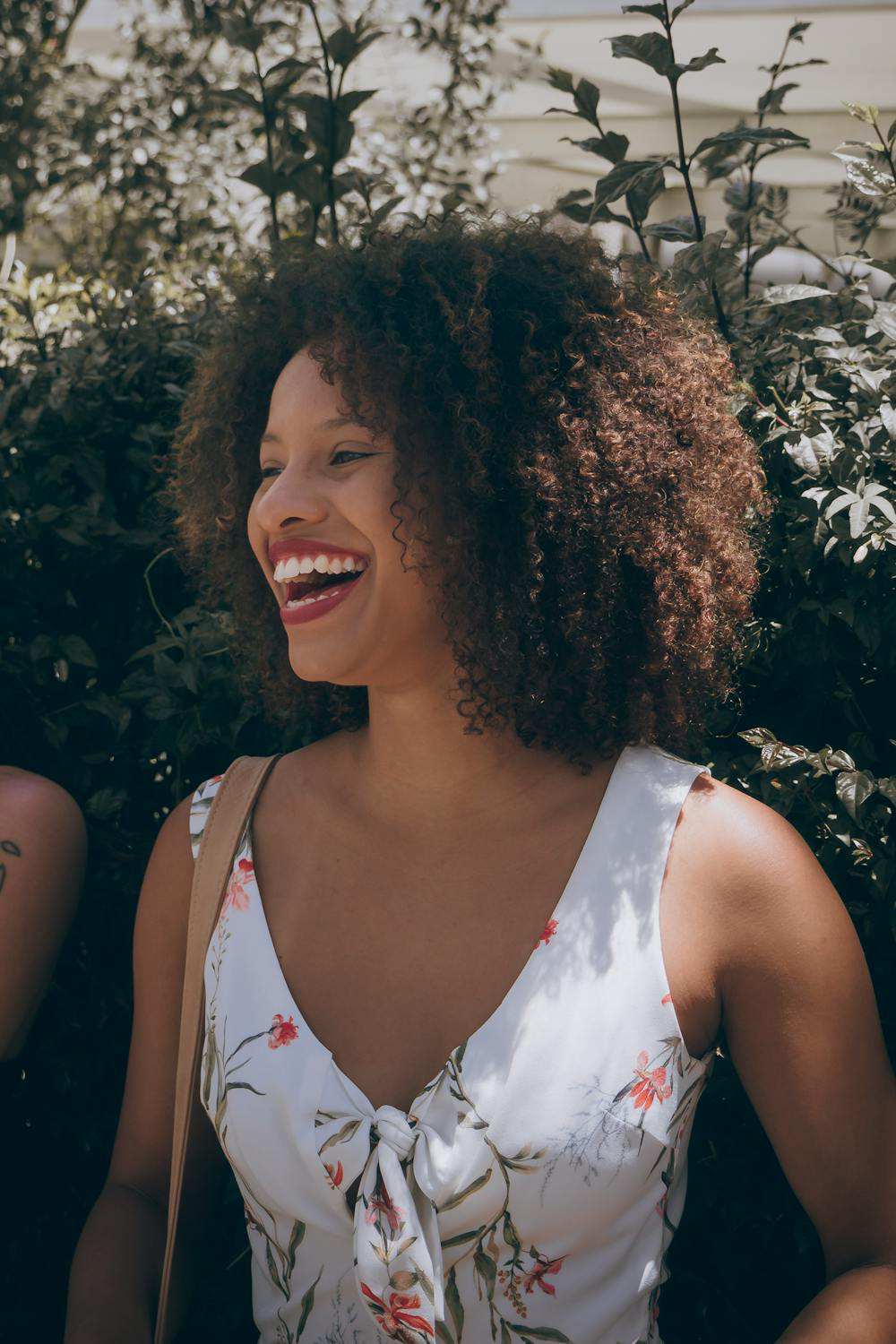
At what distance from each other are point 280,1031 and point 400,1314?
0.34m

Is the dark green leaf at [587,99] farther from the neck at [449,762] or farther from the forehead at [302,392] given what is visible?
the neck at [449,762]

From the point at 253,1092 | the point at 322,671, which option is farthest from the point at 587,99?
the point at 253,1092

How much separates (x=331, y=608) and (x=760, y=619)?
0.65 metres

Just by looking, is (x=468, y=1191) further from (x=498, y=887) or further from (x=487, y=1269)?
(x=498, y=887)

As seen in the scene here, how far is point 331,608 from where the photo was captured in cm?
154

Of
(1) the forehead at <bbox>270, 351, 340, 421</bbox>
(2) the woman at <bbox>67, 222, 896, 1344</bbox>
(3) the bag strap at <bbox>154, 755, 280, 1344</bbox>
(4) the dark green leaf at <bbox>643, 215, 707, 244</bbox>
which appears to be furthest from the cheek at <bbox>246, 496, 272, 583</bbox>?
(4) the dark green leaf at <bbox>643, 215, 707, 244</bbox>

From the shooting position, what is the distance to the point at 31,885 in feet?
6.05

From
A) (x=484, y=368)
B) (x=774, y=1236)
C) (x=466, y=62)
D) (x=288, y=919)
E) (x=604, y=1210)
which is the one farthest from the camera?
(x=466, y=62)

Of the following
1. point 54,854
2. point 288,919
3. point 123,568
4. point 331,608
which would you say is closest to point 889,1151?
point 288,919

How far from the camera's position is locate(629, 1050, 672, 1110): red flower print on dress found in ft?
4.65

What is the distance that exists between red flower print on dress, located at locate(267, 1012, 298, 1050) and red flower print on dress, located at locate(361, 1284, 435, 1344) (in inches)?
11.2

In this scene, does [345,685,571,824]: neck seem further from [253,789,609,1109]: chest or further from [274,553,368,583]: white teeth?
[274,553,368,583]: white teeth

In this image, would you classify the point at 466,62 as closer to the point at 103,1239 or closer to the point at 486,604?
the point at 486,604

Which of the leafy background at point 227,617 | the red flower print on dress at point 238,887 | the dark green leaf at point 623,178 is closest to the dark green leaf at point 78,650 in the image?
the leafy background at point 227,617
